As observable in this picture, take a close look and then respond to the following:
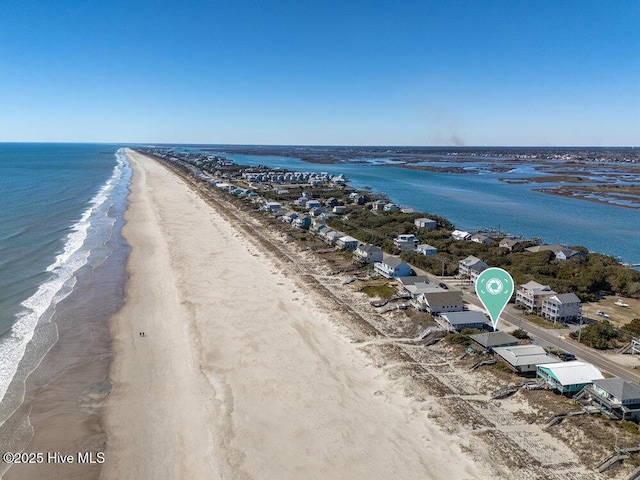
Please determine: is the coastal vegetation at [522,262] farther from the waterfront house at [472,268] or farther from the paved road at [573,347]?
the paved road at [573,347]

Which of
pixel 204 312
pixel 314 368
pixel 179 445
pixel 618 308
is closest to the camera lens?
Answer: pixel 179 445

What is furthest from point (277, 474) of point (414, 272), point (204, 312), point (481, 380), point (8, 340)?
point (414, 272)

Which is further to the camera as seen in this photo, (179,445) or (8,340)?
(8,340)

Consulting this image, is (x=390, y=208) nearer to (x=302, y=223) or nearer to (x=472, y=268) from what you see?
(x=302, y=223)

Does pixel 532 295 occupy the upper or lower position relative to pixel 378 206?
lower

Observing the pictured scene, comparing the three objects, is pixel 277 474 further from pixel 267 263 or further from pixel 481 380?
pixel 267 263

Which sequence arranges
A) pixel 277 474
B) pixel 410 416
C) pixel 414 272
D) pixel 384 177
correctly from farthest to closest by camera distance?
pixel 384 177, pixel 414 272, pixel 410 416, pixel 277 474

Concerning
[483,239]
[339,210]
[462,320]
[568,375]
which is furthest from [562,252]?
[339,210]

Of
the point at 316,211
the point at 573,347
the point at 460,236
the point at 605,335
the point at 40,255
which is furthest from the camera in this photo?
the point at 316,211
